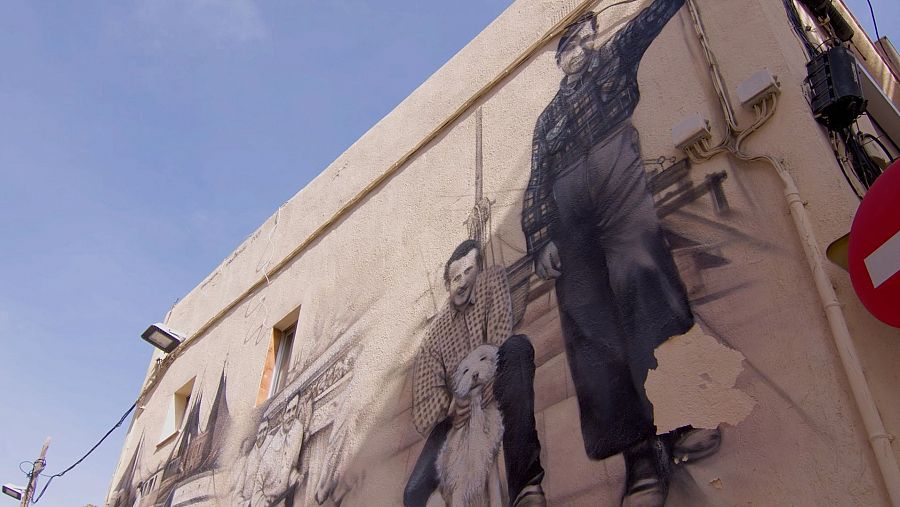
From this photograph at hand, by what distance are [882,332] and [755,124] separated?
4.58ft

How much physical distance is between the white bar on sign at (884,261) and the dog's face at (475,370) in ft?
7.96

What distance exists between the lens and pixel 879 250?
2.77m

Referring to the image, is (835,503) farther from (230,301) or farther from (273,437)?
(230,301)

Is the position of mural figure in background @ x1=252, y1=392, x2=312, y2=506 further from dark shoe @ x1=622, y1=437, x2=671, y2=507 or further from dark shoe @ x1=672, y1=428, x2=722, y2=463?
dark shoe @ x1=672, y1=428, x2=722, y2=463

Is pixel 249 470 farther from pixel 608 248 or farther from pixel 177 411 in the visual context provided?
pixel 608 248

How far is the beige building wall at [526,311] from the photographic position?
10.2 feet

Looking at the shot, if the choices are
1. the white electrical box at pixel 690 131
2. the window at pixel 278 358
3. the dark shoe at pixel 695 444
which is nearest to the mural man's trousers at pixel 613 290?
the dark shoe at pixel 695 444

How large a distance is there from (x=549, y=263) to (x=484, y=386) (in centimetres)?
91

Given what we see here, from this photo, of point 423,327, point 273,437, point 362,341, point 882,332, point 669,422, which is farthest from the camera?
point 273,437

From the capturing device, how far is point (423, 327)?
18.3 feet

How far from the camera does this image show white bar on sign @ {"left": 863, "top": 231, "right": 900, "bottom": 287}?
8.84 feet

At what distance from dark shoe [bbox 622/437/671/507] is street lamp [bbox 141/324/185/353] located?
7.99 metres

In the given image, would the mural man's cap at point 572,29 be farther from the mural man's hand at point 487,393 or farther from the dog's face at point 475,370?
the mural man's hand at point 487,393

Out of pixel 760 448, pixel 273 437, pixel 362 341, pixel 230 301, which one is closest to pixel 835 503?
pixel 760 448
